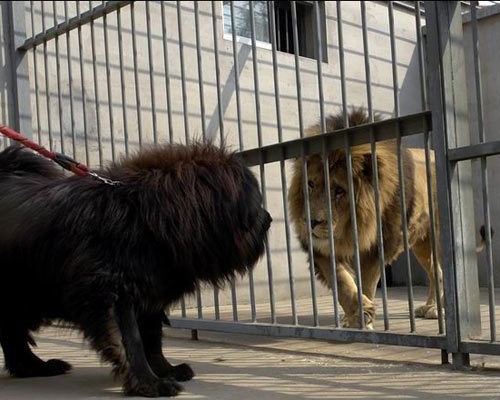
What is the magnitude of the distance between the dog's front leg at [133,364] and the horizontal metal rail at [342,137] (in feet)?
6.14

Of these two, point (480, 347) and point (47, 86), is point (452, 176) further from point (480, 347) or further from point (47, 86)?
point (47, 86)

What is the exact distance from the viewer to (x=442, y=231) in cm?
399

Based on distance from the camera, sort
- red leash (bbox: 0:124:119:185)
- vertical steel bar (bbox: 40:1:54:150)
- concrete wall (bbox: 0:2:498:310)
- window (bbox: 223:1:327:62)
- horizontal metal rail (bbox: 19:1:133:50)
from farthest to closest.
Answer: window (bbox: 223:1:327:62) → concrete wall (bbox: 0:2:498:310) → vertical steel bar (bbox: 40:1:54:150) → horizontal metal rail (bbox: 19:1:133:50) → red leash (bbox: 0:124:119:185)

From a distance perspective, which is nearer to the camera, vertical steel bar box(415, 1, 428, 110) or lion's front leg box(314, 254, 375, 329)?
vertical steel bar box(415, 1, 428, 110)

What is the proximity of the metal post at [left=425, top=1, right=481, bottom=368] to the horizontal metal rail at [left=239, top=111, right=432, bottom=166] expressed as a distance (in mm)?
158

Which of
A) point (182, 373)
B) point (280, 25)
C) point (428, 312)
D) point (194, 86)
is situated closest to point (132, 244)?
point (182, 373)

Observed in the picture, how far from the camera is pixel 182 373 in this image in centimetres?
383

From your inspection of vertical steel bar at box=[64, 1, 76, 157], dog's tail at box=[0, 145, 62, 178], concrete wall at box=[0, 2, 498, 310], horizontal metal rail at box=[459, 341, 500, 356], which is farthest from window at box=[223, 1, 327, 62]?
horizontal metal rail at box=[459, 341, 500, 356]

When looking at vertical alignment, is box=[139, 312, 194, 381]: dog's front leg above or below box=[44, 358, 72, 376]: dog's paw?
above

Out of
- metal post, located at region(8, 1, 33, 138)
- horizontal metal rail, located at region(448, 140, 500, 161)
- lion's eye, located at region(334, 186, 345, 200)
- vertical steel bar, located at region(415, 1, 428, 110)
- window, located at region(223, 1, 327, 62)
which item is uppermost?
window, located at region(223, 1, 327, 62)

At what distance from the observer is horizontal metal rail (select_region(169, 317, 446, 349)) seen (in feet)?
13.4

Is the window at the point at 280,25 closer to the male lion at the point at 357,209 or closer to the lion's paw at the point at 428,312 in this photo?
the male lion at the point at 357,209

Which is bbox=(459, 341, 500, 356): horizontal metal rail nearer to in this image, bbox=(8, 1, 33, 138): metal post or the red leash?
the red leash

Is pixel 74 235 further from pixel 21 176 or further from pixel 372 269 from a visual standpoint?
pixel 372 269
